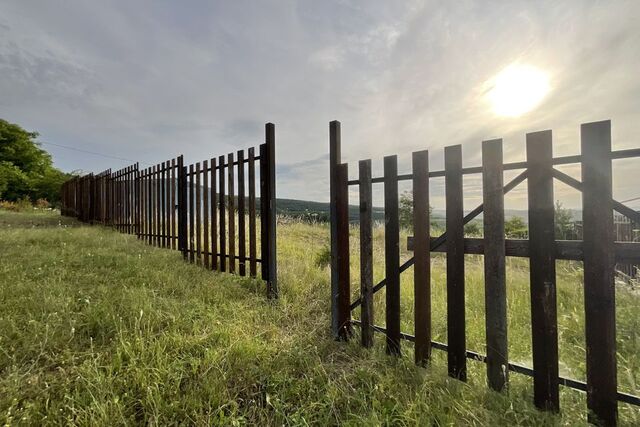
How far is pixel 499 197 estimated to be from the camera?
1.73m

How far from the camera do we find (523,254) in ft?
5.57

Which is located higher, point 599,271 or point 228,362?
point 599,271

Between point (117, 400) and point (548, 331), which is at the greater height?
point (548, 331)

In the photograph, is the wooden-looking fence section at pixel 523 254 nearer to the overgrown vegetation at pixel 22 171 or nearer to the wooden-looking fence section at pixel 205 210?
the wooden-looking fence section at pixel 205 210

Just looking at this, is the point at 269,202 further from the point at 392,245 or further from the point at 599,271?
the point at 599,271

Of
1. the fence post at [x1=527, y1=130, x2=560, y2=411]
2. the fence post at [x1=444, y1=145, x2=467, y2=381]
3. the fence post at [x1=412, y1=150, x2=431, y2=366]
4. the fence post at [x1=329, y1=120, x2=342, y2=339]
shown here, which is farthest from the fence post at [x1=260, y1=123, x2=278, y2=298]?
the fence post at [x1=527, y1=130, x2=560, y2=411]

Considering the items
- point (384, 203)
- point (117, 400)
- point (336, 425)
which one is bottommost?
point (336, 425)

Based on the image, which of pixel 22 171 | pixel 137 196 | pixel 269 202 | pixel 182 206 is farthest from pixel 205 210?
pixel 22 171

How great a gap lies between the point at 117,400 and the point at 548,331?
2.30 metres

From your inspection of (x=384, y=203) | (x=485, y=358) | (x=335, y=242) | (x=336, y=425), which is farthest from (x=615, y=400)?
(x=335, y=242)

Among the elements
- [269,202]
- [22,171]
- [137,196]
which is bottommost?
[269,202]

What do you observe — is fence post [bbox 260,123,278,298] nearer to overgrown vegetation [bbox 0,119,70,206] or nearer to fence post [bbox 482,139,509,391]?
fence post [bbox 482,139,509,391]

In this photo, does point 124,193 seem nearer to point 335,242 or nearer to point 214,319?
point 214,319

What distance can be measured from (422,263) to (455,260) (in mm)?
226
